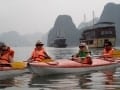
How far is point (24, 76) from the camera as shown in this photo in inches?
760

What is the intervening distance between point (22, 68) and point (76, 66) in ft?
11.1

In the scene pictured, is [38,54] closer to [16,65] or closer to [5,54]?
[16,65]

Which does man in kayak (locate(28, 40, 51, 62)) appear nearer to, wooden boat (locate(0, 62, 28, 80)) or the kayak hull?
wooden boat (locate(0, 62, 28, 80))

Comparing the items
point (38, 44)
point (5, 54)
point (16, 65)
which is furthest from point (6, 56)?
point (38, 44)

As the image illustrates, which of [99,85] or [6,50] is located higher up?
[6,50]

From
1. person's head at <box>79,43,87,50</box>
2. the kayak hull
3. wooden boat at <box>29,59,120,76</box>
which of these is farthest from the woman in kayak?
the kayak hull

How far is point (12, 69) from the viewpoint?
1744 centimetres

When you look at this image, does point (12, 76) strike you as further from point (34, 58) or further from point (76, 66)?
point (76, 66)

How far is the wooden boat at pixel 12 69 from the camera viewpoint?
17.0 meters

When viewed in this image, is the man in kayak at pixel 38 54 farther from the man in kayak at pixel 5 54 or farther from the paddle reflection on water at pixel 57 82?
the man in kayak at pixel 5 54

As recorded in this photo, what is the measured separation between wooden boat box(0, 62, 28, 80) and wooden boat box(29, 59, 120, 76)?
47cm

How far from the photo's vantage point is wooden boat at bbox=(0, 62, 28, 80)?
55.7 feet

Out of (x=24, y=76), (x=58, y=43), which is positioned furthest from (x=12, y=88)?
(x=58, y=43)

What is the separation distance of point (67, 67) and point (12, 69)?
3409 millimetres
